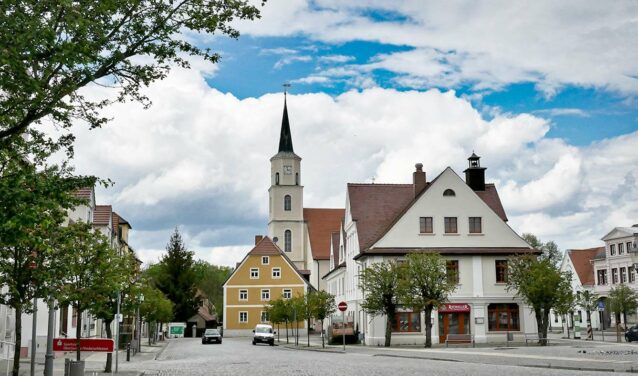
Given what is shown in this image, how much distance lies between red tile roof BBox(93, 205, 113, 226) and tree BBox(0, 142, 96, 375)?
113 feet

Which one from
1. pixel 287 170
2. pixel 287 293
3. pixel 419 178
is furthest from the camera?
pixel 287 170

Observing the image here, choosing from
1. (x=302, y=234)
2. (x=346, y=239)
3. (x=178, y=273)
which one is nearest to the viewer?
(x=346, y=239)

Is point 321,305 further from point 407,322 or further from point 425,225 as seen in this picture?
point 425,225

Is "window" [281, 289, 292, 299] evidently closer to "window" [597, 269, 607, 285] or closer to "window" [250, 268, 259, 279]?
"window" [250, 268, 259, 279]

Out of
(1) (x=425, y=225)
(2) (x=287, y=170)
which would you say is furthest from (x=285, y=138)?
(1) (x=425, y=225)

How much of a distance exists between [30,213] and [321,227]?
293ft

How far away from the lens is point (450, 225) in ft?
178

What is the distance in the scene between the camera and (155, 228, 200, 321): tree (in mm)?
85188

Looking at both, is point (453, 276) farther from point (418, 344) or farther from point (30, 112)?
point (30, 112)

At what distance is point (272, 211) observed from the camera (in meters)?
103

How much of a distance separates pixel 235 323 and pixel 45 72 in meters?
74.6

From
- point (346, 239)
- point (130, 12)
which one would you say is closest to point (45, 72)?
point (130, 12)

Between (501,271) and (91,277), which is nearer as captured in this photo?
(91,277)

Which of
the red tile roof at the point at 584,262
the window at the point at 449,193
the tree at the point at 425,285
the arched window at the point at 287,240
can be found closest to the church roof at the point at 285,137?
the arched window at the point at 287,240
